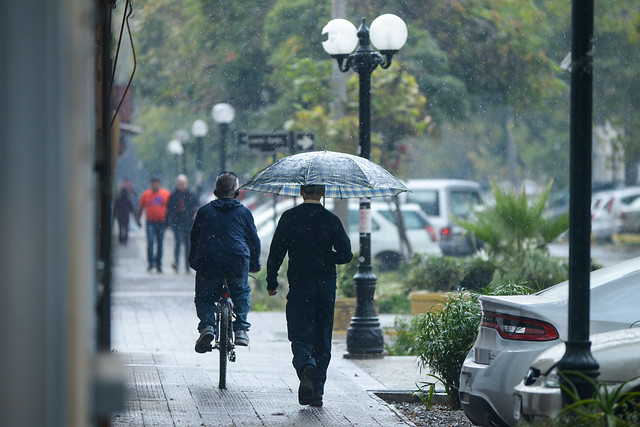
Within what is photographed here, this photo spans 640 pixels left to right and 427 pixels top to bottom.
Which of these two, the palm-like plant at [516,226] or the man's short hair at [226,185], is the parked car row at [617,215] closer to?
the palm-like plant at [516,226]

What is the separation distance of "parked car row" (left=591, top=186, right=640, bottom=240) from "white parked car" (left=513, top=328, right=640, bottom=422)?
30.6 m

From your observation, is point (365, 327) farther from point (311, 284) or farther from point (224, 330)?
point (311, 284)

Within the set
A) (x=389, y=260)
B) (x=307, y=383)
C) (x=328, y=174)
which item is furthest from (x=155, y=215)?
(x=307, y=383)

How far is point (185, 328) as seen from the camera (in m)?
13.6

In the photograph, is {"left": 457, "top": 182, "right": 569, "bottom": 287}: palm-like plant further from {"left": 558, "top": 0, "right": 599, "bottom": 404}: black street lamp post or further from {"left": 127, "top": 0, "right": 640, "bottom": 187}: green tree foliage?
{"left": 558, "top": 0, "right": 599, "bottom": 404}: black street lamp post

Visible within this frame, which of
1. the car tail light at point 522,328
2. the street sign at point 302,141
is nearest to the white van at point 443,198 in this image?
the street sign at point 302,141

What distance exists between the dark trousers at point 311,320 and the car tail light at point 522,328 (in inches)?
65.8

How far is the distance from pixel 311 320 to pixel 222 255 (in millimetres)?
1278

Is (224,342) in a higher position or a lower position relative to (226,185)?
lower

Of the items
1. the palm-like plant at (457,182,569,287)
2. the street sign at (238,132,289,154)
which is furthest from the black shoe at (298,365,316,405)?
the street sign at (238,132,289,154)

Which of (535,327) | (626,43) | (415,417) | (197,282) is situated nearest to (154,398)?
(197,282)

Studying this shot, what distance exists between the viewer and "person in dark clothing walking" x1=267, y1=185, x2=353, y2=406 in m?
7.89

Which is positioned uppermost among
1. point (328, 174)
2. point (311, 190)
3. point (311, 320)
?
point (328, 174)

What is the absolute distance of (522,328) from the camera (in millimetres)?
6480
